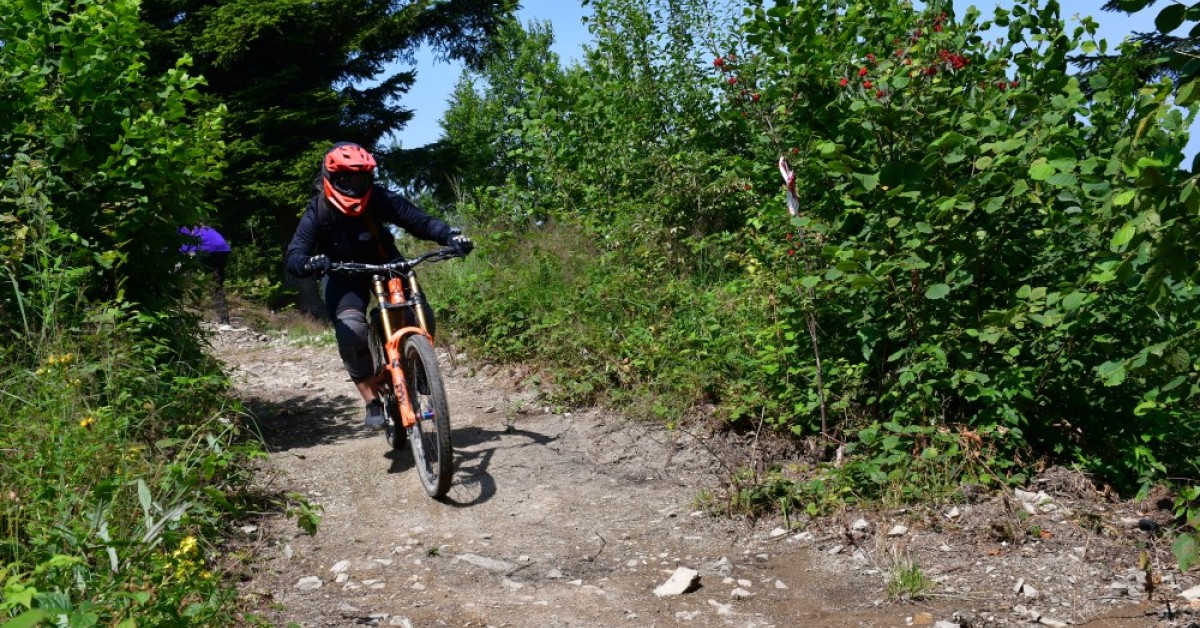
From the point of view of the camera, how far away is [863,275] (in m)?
4.61

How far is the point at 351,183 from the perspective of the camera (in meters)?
6.31

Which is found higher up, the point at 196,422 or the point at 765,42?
the point at 765,42

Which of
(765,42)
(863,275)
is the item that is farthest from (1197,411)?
(765,42)

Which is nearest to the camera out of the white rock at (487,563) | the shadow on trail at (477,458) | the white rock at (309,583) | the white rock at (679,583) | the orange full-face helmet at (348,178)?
the white rock at (679,583)

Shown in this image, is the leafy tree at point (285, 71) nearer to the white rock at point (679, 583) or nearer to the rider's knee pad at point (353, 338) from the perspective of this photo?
the rider's knee pad at point (353, 338)

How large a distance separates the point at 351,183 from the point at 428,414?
1620mm

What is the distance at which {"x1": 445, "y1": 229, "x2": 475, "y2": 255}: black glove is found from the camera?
6250 millimetres

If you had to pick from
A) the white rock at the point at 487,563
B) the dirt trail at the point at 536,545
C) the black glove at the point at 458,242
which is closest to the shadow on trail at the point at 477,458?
the dirt trail at the point at 536,545

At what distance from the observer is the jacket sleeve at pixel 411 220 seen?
6500 millimetres

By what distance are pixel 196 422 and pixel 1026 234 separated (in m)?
4.45

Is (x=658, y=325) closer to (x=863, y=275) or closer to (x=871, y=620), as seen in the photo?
(x=863, y=275)

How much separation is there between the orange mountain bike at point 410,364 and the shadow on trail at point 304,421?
1240 millimetres

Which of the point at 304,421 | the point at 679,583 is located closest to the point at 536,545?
the point at 679,583

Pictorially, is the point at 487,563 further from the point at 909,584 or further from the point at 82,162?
the point at 82,162
